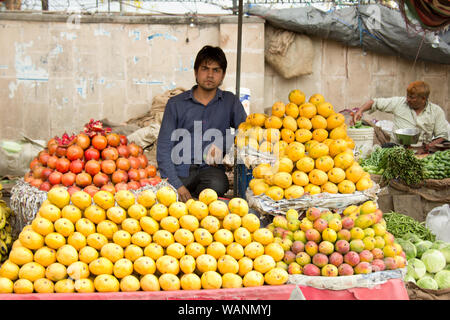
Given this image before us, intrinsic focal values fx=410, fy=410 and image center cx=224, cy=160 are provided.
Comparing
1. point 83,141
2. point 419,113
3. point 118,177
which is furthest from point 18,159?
point 419,113

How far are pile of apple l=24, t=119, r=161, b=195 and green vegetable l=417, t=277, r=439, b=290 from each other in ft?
6.49

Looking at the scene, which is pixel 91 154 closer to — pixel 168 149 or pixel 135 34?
pixel 168 149

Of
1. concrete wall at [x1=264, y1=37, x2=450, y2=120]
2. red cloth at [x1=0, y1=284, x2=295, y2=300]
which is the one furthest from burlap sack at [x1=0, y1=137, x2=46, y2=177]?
concrete wall at [x1=264, y1=37, x2=450, y2=120]

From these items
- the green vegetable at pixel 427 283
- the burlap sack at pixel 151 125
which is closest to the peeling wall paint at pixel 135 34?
the burlap sack at pixel 151 125

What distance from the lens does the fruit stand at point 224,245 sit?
1994mm

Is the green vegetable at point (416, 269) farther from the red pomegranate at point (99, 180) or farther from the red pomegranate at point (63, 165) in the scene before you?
the red pomegranate at point (63, 165)

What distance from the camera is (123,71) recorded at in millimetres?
7070

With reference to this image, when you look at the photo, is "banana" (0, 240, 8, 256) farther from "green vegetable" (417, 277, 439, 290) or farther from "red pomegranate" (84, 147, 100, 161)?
"green vegetable" (417, 277, 439, 290)

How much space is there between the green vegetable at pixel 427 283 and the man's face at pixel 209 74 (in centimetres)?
217

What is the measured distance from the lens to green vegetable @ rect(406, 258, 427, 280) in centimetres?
262

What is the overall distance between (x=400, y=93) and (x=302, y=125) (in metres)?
4.94

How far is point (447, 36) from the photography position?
6.39 metres

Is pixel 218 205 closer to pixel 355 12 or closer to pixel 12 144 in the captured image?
pixel 12 144

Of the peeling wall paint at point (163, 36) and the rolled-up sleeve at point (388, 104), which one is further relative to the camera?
the peeling wall paint at point (163, 36)
